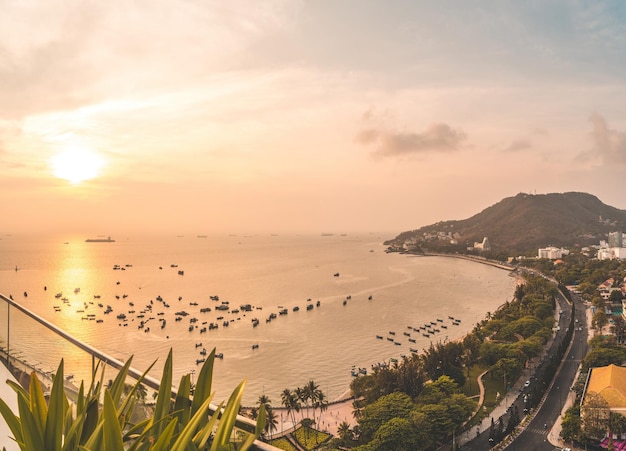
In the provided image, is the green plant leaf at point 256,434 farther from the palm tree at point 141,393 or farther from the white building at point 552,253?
the white building at point 552,253

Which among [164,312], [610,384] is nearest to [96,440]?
[610,384]

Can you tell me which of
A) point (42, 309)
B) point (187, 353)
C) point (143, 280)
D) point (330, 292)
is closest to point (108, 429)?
point (187, 353)

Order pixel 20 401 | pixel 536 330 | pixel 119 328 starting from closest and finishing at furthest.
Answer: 1. pixel 20 401
2. pixel 536 330
3. pixel 119 328

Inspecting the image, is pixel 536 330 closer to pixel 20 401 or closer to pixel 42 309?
pixel 20 401

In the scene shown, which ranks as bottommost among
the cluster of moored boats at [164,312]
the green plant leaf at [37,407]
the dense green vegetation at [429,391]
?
the cluster of moored boats at [164,312]

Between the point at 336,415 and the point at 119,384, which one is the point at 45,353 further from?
the point at 336,415

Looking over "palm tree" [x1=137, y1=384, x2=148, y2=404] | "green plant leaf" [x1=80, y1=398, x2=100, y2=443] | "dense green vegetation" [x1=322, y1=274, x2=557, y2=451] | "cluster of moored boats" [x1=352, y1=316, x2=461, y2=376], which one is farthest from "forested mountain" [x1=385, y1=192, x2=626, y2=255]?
"green plant leaf" [x1=80, y1=398, x2=100, y2=443]

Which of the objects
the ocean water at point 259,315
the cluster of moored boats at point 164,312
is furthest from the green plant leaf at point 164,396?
the cluster of moored boats at point 164,312
